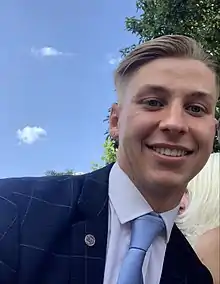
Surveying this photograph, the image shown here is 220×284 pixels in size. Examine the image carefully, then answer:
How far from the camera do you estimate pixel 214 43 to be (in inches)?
207

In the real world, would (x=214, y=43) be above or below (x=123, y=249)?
above

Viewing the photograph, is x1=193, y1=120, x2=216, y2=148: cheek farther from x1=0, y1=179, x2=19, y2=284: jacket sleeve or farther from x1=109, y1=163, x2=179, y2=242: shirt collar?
x1=0, y1=179, x2=19, y2=284: jacket sleeve

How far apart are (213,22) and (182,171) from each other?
15.9 ft

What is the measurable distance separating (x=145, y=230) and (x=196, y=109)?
0.81 ft

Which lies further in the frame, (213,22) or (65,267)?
(213,22)

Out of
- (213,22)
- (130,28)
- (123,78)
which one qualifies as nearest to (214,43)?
(213,22)

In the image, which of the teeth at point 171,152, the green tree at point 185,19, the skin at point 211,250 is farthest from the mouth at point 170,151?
the green tree at point 185,19

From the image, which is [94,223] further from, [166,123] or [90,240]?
[166,123]

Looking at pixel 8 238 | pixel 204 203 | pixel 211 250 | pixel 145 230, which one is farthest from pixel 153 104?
pixel 204 203

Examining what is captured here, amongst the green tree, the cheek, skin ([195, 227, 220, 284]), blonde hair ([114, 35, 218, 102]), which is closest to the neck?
the cheek

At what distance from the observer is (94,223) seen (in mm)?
1060

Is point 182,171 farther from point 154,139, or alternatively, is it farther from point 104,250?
point 104,250

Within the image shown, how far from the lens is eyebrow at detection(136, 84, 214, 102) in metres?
0.98

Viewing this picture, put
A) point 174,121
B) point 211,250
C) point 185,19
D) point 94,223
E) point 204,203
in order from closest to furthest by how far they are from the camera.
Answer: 1. point 174,121
2. point 94,223
3. point 211,250
4. point 204,203
5. point 185,19
